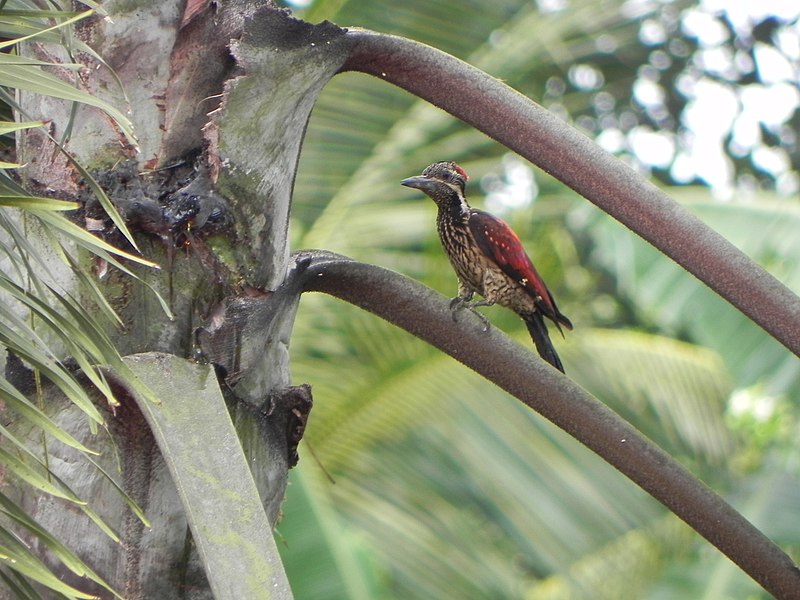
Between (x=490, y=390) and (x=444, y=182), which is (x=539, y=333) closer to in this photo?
(x=444, y=182)

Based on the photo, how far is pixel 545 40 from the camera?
5.32 meters

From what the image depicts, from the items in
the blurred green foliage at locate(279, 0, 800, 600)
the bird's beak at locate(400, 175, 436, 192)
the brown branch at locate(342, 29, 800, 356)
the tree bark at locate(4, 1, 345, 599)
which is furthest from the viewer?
the blurred green foliage at locate(279, 0, 800, 600)

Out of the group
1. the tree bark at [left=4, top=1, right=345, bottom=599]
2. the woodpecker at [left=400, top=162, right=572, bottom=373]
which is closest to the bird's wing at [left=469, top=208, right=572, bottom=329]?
the woodpecker at [left=400, top=162, right=572, bottom=373]

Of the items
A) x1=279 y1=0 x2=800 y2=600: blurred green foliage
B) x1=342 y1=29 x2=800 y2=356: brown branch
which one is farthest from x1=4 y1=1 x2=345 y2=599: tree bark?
x1=279 y1=0 x2=800 y2=600: blurred green foliage

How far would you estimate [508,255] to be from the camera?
3686 millimetres

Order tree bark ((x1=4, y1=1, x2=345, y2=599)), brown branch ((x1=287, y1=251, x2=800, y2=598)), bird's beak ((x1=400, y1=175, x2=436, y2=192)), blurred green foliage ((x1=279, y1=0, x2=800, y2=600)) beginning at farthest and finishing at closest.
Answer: blurred green foliage ((x1=279, y1=0, x2=800, y2=600)), bird's beak ((x1=400, y1=175, x2=436, y2=192)), brown branch ((x1=287, y1=251, x2=800, y2=598)), tree bark ((x1=4, y1=1, x2=345, y2=599))

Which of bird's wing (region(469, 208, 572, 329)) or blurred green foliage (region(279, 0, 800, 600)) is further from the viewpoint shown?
blurred green foliage (region(279, 0, 800, 600))

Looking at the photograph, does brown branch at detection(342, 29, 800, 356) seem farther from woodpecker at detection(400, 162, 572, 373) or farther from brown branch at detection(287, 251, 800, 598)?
woodpecker at detection(400, 162, 572, 373)

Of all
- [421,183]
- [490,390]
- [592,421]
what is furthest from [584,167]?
[490,390]

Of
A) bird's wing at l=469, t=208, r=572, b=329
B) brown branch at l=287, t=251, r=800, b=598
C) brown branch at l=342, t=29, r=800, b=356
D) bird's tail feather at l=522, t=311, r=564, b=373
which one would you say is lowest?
brown branch at l=287, t=251, r=800, b=598

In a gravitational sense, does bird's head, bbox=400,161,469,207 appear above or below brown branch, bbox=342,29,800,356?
above

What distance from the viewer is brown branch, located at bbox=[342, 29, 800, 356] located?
6.09 ft

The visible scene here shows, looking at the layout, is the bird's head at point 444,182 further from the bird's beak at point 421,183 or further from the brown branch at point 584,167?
the brown branch at point 584,167

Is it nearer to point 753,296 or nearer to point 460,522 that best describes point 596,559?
point 460,522
